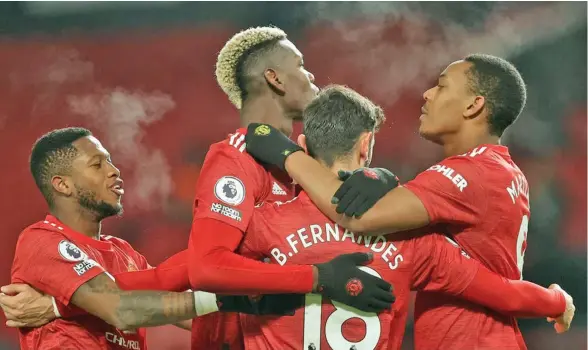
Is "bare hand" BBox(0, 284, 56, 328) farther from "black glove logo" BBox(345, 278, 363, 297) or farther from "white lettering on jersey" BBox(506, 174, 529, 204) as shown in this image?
"white lettering on jersey" BBox(506, 174, 529, 204)

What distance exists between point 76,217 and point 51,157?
0.28 meters

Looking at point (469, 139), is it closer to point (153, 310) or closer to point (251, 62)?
point (251, 62)

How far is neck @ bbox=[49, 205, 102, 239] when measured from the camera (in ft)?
10.6

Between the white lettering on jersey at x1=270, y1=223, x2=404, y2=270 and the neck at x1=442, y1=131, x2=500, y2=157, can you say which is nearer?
the white lettering on jersey at x1=270, y1=223, x2=404, y2=270

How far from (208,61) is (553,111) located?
2.29m

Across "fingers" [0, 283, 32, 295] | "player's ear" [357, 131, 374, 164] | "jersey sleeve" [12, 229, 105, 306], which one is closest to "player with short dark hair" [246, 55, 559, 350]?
"player's ear" [357, 131, 374, 164]

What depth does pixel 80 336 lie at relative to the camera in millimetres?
2979

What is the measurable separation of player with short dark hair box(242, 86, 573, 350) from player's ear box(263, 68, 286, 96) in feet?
1.70

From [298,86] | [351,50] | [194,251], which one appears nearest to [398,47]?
[351,50]

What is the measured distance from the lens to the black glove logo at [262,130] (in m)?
2.68

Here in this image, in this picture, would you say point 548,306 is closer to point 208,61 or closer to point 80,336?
point 80,336

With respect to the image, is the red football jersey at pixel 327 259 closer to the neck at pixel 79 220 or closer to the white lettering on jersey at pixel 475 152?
the white lettering on jersey at pixel 475 152

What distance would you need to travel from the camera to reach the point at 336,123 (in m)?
2.42

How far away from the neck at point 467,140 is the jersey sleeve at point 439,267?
460 mm
